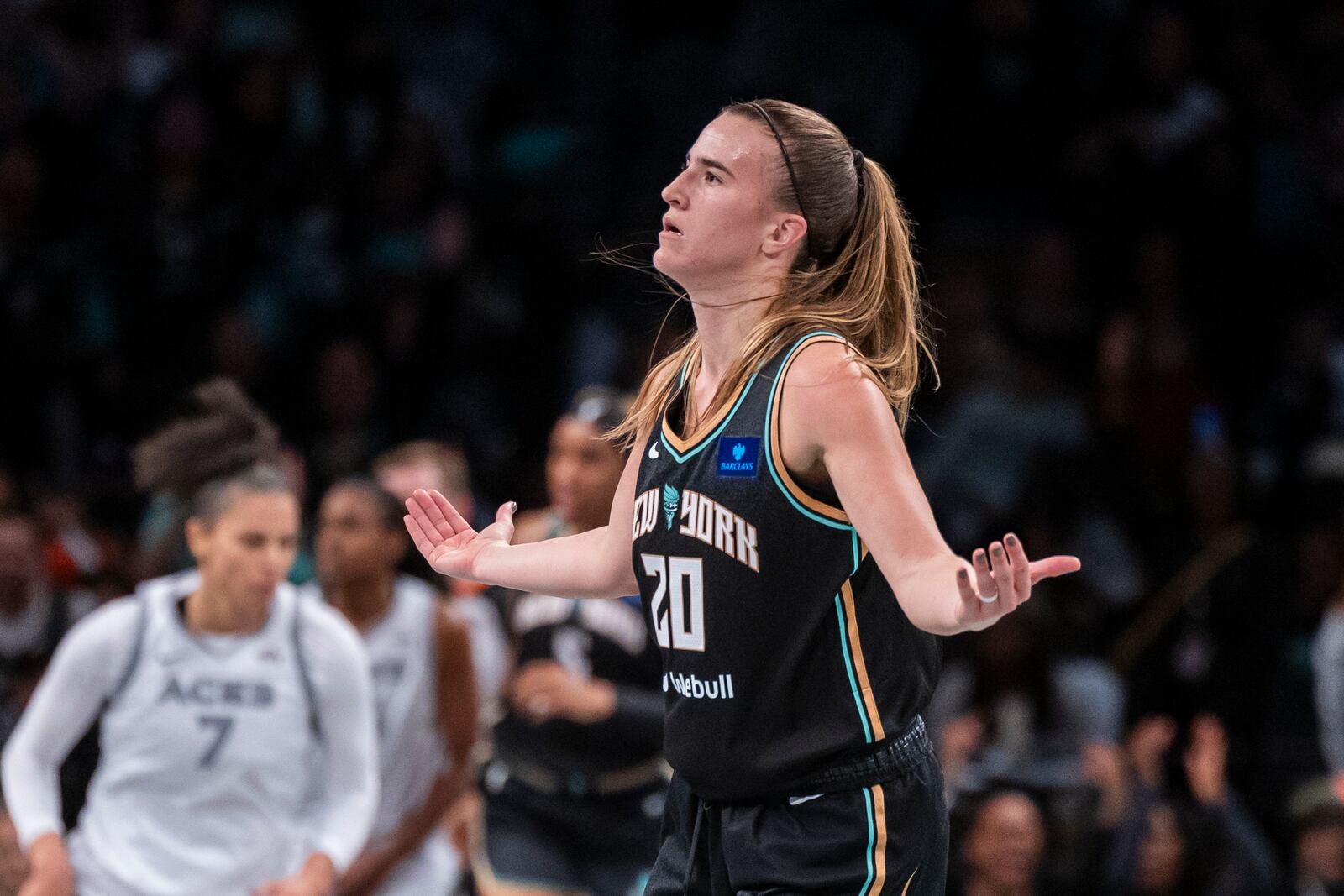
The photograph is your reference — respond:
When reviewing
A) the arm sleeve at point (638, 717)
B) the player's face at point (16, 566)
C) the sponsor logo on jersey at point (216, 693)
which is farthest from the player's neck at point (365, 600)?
the player's face at point (16, 566)

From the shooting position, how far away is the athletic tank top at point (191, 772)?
4.68 m

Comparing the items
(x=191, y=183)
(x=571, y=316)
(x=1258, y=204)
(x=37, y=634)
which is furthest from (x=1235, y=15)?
(x=37, y=634)

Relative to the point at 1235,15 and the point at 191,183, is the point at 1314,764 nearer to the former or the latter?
the point at 1235,15

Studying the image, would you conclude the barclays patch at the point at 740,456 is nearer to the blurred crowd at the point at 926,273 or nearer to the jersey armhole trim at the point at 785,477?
the jersey armhole trim at the point at 785,477

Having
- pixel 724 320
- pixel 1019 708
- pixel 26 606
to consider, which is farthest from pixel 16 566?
pixel 724 320

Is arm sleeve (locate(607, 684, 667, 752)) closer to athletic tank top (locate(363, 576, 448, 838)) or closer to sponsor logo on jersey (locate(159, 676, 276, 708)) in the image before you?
athletic tank top (locate(363, 576, 448, 838))

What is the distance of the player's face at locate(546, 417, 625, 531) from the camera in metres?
5.89

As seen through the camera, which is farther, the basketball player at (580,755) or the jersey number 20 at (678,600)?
the basketball player at (580,755)

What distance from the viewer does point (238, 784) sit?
15.6ft

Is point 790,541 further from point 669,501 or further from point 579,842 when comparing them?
point 579,842

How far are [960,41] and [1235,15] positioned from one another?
1.58 meters

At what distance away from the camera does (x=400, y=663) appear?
20.2 feet

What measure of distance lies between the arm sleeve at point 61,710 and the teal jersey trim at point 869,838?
2491mm

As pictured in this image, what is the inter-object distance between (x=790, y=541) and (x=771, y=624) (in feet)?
0.45
